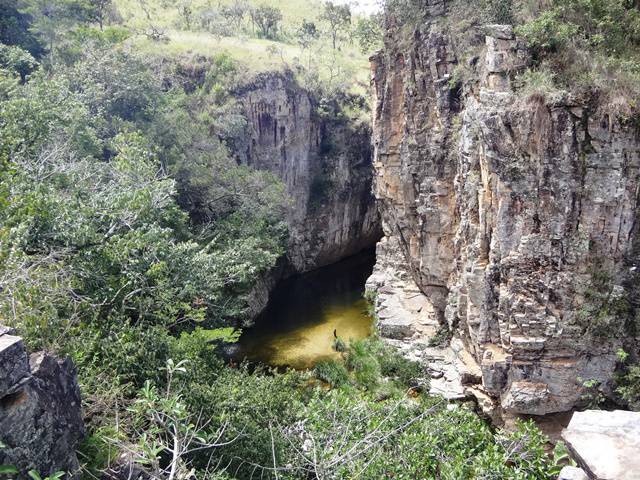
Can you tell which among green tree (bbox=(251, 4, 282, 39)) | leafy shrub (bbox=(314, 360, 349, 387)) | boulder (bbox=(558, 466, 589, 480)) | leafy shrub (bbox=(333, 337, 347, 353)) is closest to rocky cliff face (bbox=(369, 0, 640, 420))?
leafy shrub (bbox=(314, 360, 349, 387))

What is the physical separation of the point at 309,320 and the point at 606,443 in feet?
55.0

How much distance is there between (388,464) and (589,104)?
8.13 metres

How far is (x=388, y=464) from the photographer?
744cm

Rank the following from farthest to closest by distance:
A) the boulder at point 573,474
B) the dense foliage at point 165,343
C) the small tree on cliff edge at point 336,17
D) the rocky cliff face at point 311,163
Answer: the small tree on cliff edge at point 336,17 < the rocky cliff face at point 311,163 < the dense foliage at point 165,343 < the boulder at point 573,474

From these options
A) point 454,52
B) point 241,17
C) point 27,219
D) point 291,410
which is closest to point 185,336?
point 291,410

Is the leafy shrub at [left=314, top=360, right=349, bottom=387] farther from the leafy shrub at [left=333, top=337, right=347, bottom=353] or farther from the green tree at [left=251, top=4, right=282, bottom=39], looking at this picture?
the green tree at [left=251, top=4, right=282, bottom=39]

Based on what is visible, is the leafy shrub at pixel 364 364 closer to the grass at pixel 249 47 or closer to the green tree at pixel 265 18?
the grass at pixel 249 47

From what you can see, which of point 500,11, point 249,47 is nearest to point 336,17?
point 249,47

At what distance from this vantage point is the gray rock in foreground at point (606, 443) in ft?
11.1

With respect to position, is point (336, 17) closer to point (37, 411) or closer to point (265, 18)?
point (265, 18)

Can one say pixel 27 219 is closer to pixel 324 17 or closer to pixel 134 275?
pixel 134 275

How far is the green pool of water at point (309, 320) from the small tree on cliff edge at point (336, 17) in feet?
70.7

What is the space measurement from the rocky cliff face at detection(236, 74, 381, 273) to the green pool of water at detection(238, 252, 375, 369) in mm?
1798

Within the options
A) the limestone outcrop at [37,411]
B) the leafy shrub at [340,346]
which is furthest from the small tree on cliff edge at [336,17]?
the limestone outcrop at [37,411]
